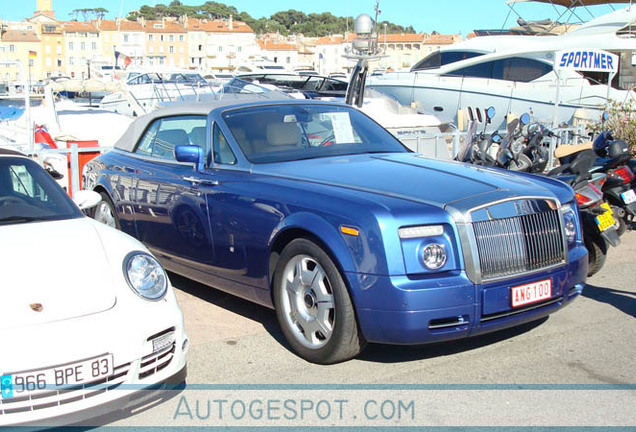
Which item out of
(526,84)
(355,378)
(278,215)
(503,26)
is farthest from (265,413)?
(503,26)

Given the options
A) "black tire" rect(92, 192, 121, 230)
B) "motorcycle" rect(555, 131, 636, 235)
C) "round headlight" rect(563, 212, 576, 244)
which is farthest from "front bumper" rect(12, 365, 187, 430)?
"motorcycle" rect(555, 131, 636, 235)

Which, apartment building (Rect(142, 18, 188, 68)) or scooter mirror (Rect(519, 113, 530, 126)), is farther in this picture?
apartment building (Rect(142, 18, 188, 68))

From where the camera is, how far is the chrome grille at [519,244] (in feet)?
14.2

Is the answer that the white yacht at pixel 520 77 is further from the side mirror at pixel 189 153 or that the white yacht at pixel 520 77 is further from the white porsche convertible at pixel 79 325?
the white porsche convertible at pixel 79 325

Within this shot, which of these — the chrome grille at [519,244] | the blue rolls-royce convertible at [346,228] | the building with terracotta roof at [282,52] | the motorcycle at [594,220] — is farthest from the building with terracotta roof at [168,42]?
the chrome grille at [519,244]

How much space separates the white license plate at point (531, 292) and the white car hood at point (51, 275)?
2.32 meters

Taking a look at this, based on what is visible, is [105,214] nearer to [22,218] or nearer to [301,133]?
[301,133]

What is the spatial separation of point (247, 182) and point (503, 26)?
A: 21.1 metres

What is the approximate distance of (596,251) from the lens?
260 inches

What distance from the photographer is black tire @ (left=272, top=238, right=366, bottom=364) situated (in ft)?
14.2

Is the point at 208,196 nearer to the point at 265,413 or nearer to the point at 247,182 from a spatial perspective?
the point at 247,182

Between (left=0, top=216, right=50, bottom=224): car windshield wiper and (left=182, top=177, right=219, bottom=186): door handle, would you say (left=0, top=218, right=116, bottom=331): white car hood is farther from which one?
(left=182, top=177, right=219, bottom=186): door handle

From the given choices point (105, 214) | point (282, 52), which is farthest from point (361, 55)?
point (282, 52)

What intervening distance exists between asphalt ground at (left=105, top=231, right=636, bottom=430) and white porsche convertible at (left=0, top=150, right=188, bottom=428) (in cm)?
39
